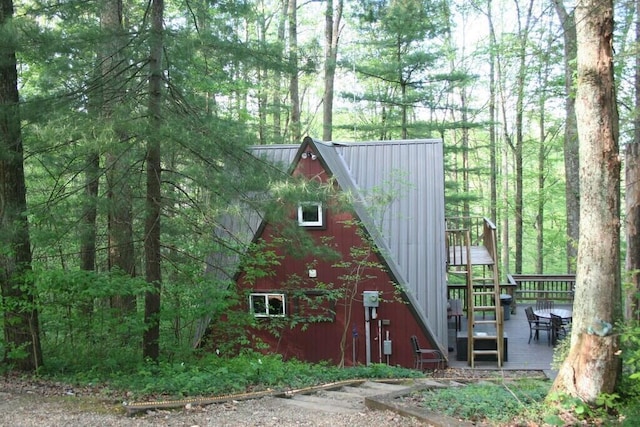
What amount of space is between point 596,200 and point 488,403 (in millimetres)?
2243

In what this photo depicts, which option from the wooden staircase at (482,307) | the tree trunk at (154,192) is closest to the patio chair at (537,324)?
the wooden staircase at (482,307)

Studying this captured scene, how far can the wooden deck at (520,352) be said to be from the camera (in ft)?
39.4

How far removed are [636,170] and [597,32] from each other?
1.85 m

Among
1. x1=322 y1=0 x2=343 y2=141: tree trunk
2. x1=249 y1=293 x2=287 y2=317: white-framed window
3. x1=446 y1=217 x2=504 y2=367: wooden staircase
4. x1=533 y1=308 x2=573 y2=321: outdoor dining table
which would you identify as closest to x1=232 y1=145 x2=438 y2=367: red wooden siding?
x1=249 y1=293 x2=287 y2=317: white-framed window

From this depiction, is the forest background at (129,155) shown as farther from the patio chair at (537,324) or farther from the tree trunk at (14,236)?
the patio chair at (537,324)

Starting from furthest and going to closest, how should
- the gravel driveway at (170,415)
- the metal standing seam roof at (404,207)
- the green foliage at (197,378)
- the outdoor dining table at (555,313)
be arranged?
1. the outdoor dining table at (555,313)
2. the metal standing seam roof at (404,207)
3. the green foliage at (197,378)
4. the gravel driveway at (170,415)

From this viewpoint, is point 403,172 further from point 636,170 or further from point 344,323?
point 636,170

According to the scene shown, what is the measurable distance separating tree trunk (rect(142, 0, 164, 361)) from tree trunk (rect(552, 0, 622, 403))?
4.99 meters

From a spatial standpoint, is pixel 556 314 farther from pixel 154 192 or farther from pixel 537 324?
pixel 154 192

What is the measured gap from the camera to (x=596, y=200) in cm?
511

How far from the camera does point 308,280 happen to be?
42.6ft

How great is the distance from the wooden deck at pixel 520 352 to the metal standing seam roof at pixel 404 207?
116 cm

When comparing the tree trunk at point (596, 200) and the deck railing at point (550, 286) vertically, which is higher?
the tree trunk at point (596, 200)

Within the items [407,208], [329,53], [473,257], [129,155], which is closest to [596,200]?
[129,155]
